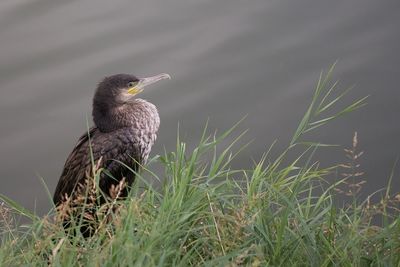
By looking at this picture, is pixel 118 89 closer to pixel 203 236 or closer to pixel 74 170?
pixel 74 170

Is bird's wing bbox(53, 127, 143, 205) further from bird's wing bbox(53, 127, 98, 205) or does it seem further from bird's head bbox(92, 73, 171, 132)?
bird's head bbox(92, 73, 171, 132)

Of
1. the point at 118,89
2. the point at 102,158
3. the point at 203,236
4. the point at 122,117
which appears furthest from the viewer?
the point at 118,89

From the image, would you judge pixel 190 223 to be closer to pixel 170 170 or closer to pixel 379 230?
pixel 170 170

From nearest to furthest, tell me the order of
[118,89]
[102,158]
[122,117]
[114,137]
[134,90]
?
[102,158] → [114,137] → [122,117] → [118,89] → [134,90]

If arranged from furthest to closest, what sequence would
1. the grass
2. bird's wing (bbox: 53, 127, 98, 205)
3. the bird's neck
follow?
the bird's neck → bird's wing (bbox: 53, 127, 98, 205) → the grass

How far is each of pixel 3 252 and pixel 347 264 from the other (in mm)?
1241

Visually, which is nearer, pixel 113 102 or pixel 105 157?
pixel 105 157

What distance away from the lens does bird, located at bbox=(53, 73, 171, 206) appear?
4090mm

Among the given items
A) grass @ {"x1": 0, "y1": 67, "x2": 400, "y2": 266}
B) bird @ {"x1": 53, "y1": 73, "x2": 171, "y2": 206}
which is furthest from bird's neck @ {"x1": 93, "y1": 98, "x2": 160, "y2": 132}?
grass @ {"x1": 0, "y1": 67, "x2": 400, "y2": 266}

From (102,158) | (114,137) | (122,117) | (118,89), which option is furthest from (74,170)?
(118,89)

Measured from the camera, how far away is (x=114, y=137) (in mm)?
4227

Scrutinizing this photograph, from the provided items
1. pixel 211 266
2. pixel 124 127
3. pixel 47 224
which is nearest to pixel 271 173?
pixel 211 266

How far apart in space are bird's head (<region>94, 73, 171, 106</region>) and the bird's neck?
0.14 ft

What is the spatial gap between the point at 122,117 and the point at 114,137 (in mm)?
242
